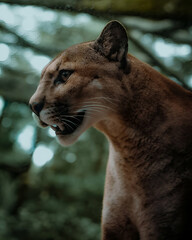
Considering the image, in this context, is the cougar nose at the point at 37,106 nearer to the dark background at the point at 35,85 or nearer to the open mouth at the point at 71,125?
the open mouth at the point at 71,125

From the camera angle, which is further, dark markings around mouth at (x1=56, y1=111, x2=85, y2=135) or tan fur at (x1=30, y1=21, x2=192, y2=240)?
dark markings around mouth at (x1=56, y1=111, x2=85, y2=135)

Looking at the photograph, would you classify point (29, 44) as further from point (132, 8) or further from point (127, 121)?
point (127, 121)

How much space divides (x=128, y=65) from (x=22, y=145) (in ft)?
7.14

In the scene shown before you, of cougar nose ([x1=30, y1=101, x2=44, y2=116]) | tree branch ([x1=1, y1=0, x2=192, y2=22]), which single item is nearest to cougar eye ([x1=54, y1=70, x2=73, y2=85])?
cougar nose ([x1=30, y1=101, x2=44, y2=116])

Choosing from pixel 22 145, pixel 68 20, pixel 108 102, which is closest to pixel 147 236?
pixel 108 102

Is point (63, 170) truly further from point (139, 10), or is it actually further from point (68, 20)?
point (139, 10)

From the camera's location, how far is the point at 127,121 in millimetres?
1555

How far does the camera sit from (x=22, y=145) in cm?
341

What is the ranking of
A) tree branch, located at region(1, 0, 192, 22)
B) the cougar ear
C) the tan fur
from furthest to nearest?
tree branch, located at region(1, 0, 192, 22) < the cougar ear < the tan fur

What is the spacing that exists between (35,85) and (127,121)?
1.70 meters

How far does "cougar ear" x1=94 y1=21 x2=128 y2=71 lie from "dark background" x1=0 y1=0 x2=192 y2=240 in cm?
64

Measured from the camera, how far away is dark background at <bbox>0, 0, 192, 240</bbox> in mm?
2197

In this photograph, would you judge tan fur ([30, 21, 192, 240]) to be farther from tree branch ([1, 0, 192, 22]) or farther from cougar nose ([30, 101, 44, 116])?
tree branch ([1, 0, 192, 22])

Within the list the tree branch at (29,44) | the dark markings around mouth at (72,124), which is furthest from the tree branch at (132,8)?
the dark markings around mouth at (72,124)
